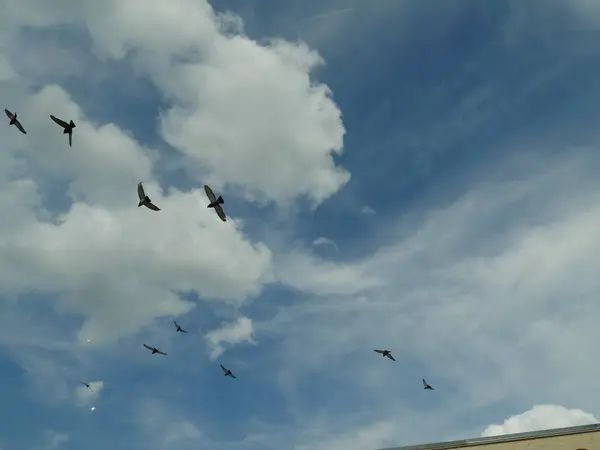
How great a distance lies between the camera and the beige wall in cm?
2417

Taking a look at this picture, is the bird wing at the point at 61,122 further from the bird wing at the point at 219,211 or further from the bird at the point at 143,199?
the bird wing at the point at 219,211

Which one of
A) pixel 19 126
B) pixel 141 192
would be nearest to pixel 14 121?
pixel 19 126

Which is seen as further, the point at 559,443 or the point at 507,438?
the point at 507,438

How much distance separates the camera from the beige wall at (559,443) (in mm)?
24172

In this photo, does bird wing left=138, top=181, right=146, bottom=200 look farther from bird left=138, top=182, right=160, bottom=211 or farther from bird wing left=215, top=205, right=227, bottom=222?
bird wing left=215, top=205, right=227, bottom=222

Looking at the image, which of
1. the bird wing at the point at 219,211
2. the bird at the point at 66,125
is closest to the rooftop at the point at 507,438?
the bird wing at the point at 219,211

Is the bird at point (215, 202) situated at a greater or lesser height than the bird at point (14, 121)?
lesser

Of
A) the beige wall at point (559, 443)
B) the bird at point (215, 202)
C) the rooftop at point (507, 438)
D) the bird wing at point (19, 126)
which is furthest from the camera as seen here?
the rooftop at point (507, 438)

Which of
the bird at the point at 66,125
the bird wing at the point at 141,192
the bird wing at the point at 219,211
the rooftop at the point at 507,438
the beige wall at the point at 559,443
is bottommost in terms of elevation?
the beige wall at the point at 559,443

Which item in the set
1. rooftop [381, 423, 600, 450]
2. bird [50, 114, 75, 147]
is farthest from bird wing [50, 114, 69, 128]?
rooftop [381, 423, 600, 450]

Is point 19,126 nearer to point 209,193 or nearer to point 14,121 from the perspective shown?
point 14,121

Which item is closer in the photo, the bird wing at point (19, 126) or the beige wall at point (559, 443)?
the bird wing at point (19, 126)

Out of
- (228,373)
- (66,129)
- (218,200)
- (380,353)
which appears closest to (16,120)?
(66,129)

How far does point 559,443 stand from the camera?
24.7 meters
